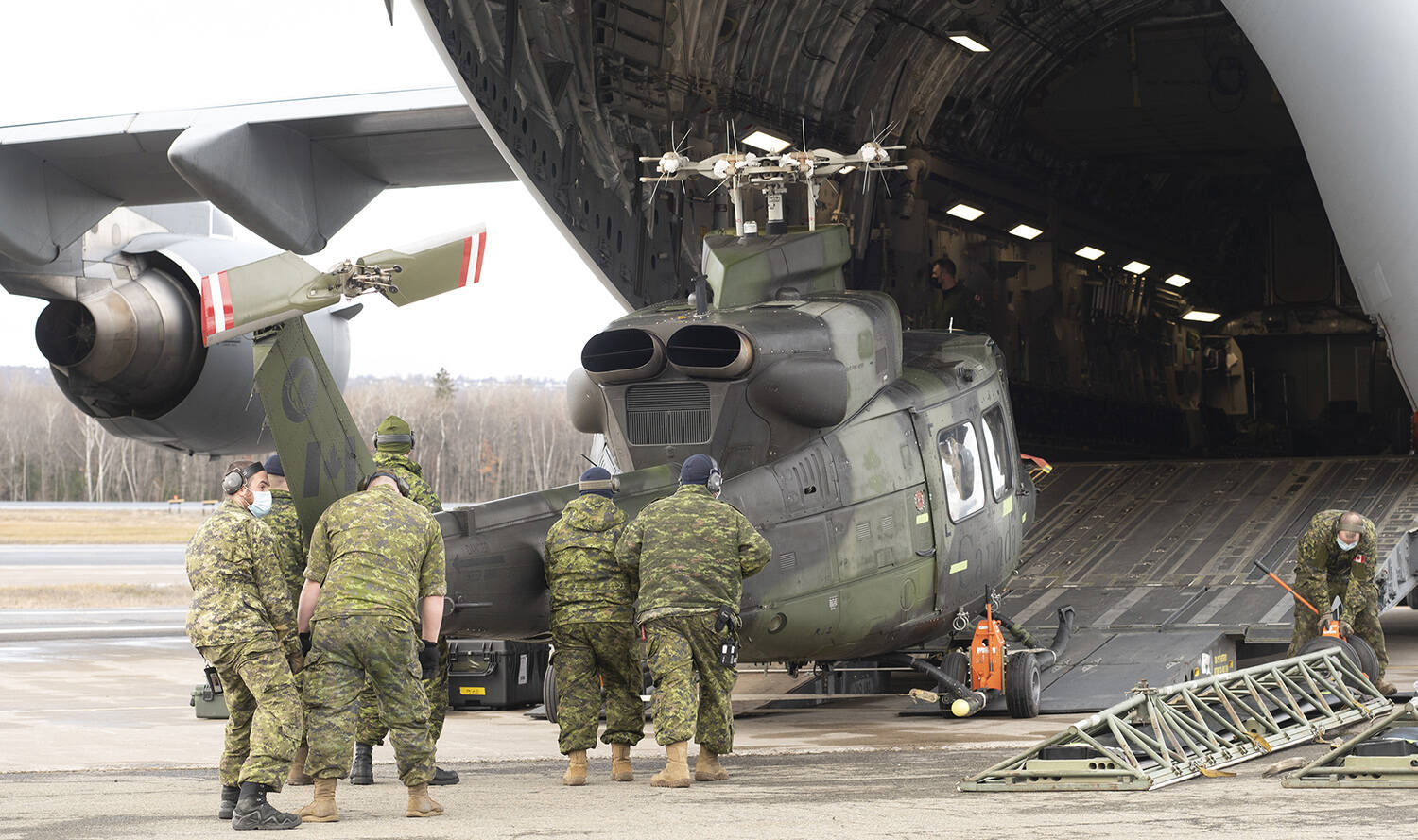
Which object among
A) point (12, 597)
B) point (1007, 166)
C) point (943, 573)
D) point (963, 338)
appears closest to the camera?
point (943, 573)

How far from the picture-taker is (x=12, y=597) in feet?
77.3

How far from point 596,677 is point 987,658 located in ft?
10.3

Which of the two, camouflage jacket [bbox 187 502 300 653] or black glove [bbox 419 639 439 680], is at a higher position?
camouflage jacket [bbox 187 502 300 653]

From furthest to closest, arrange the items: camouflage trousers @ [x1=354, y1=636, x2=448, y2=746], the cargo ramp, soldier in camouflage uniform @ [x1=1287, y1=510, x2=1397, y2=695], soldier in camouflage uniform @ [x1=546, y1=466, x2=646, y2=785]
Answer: soldier in camouflage uniform @ [x1=1287, y1=510, x2=1397, y2=695] < the cargo ramp < soldier in camouflage uniform @ [x1=546, y1=466, x2=646, y2=785] < camouflage trousers @ [x1=354, y1=636, x2=448, y2=746]

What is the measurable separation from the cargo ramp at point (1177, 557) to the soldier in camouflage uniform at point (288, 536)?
4.81m

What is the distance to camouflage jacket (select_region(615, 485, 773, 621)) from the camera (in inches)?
285

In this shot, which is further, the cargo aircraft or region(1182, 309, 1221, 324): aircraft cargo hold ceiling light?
region(1182, 309, 1221, 324): aircraft cargo hold ceiling light

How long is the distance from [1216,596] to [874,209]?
19.6 ft

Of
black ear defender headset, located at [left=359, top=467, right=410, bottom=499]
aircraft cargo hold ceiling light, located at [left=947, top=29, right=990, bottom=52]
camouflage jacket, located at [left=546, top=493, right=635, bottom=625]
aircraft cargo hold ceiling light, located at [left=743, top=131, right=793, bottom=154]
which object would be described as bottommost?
camouflage jacket, located at [left=546, top=493, right=635, bottom=625]

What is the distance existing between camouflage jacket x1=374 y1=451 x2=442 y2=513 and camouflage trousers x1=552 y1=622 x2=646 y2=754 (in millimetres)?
999

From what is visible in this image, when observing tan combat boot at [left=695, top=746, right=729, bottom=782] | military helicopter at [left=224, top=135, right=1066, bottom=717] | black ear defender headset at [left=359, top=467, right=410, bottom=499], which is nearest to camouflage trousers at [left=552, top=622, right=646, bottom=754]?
tan combat boot at [left=695, top=746, right=729, bottom=782]

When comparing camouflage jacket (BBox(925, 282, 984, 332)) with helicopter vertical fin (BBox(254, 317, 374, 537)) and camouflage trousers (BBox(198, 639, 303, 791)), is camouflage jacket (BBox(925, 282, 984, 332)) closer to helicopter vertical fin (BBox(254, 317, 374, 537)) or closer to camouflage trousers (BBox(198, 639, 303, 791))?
helicopter vertical fin (BBox(254, 317, 374, 537))

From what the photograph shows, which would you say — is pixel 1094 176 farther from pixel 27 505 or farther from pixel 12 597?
pixel 27 505

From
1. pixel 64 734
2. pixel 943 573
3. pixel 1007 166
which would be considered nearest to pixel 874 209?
pixel 1007 166
